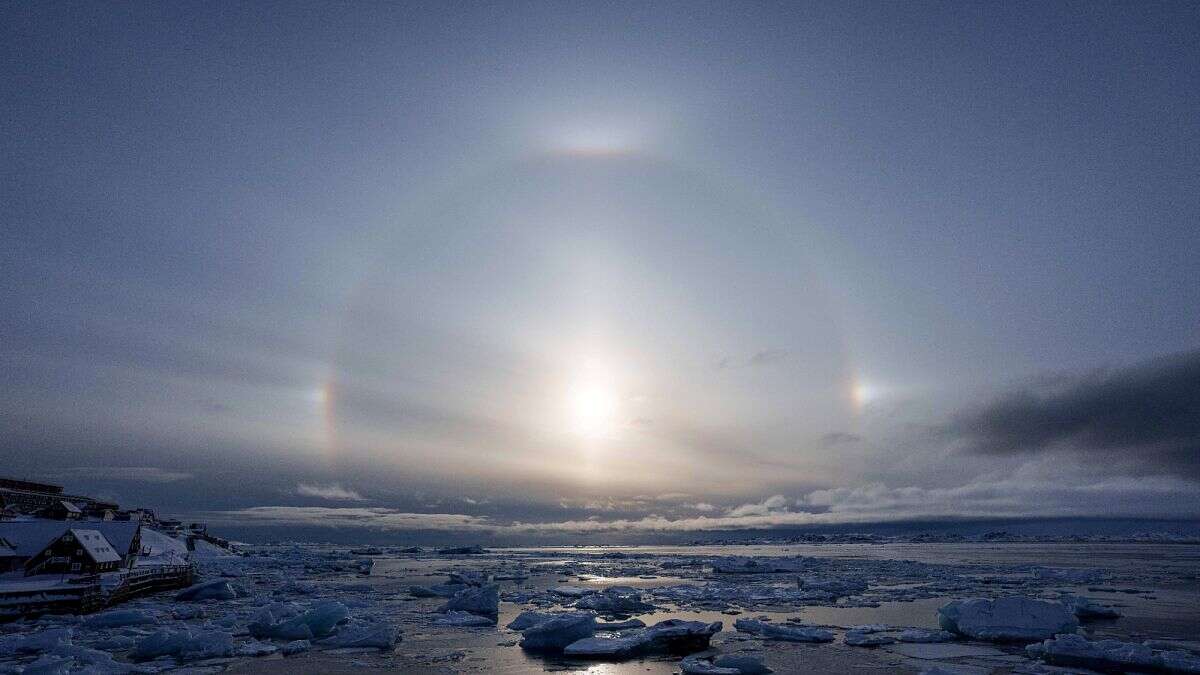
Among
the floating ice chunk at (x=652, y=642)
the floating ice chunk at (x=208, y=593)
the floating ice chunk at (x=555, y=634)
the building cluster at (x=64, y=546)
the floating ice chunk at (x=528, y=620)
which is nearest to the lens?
the floating ice chunk at (x=652, y=642)

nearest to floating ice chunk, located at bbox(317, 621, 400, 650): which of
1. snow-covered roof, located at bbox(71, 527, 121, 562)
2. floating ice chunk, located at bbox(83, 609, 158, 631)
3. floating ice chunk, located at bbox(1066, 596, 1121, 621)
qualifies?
floating ice chunk, located at bbox(83, 609, 158, 631)

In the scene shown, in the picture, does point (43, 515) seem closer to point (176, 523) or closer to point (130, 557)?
point (130, 557)

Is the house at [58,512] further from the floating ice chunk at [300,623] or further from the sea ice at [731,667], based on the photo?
the sea ice at [731,667]

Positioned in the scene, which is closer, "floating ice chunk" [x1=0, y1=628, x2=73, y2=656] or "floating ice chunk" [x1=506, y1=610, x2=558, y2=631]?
"floating ice chunk" [x1=0, y1=628, x2=73, y2=656]

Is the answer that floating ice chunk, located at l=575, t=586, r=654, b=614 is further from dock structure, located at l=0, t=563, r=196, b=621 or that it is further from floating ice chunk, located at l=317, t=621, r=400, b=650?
dock structure, located at l=0, t=563, r=196, b=621

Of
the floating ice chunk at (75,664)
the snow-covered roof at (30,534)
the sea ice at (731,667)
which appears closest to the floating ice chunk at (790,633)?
the sea ice at (731,667)

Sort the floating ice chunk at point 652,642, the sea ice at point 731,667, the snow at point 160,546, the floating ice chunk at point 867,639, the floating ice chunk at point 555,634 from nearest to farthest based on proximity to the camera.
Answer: the sea ice at point 731,667, the floating ice chunk at point 652,642, the floating ice chunk at point 867,639, the floating ice chunk at point 555,634, the snow at point 160,546

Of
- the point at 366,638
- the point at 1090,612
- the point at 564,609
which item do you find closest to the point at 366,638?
the point at 366,638
